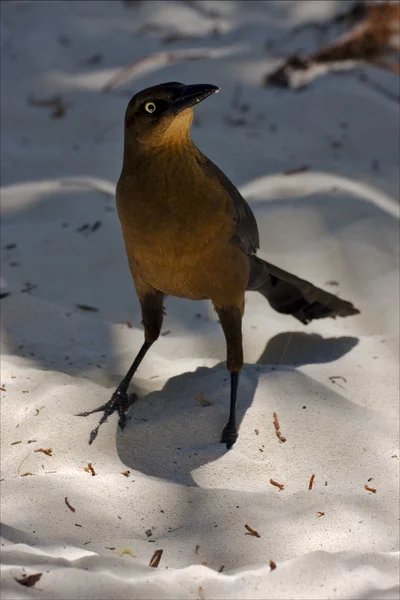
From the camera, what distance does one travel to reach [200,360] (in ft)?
12.5

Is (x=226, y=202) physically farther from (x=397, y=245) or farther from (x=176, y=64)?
(x=176, y=64)

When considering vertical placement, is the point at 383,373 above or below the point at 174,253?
below

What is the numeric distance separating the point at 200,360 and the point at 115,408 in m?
0.65

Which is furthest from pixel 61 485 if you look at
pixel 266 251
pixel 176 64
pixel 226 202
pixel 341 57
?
pixel 341 57

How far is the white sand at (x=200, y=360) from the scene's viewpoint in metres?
2.47

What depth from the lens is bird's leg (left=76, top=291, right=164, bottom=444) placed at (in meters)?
3.22

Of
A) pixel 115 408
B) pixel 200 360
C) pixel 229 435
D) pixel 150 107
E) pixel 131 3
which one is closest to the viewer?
pixel 150 107

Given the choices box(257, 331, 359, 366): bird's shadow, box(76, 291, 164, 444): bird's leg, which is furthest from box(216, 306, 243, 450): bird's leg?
box(257, 331, 359, 366): bird's shadow

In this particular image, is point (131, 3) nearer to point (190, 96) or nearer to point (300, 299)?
point (300, 299)

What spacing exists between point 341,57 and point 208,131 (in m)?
1.61

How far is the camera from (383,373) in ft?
12.2

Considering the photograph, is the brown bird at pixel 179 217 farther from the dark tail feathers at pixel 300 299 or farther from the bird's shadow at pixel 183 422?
the dark tail feathers at pixel 300 299

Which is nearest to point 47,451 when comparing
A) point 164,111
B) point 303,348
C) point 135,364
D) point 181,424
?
point 181,424

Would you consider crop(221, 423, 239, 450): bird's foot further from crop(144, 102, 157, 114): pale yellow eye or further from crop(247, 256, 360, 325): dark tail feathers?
crop(144, 102, 157, 114): pale yellow eye
